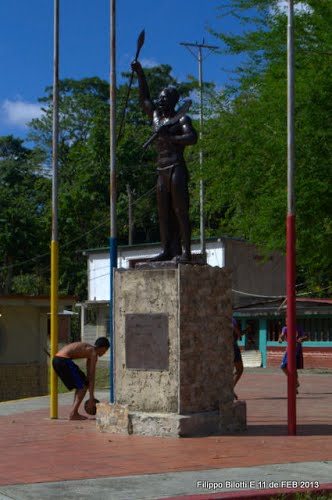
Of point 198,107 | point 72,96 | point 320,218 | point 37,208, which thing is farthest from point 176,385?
point 72,96

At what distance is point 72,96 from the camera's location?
63031 millimetres

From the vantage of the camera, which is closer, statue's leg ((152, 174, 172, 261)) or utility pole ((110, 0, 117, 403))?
statue's leg ((152, 174, 172, 261))

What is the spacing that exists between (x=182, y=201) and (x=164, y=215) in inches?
17.0

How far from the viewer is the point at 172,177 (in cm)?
1320

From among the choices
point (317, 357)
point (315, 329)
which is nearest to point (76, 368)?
point (317, 357)

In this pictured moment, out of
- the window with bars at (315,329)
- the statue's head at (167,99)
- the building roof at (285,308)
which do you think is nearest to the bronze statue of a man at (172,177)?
the statue's head at (167,99)

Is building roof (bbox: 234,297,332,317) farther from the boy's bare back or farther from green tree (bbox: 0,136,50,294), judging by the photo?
green tree (bbox: 0,136,50,294)

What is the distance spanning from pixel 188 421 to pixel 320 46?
11.5m

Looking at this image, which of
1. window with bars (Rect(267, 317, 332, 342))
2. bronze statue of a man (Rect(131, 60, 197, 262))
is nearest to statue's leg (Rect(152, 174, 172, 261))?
bronze statue of a man (Rect(131, 60, 197, 262))

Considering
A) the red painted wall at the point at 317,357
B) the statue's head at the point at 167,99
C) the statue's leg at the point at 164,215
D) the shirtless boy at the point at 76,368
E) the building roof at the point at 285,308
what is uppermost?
the statue's head at the point at 167,99

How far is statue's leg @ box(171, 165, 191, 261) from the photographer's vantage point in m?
13.1

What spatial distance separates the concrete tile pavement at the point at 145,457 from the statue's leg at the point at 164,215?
267cm

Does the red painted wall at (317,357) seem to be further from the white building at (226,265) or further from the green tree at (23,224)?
the green tree at (23,224)

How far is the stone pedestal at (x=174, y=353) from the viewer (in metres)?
12.5
